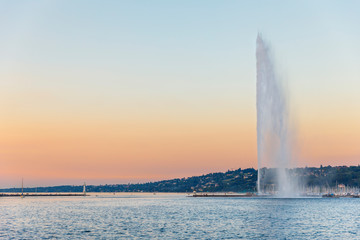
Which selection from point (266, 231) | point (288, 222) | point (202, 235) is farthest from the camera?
point (288, 222)

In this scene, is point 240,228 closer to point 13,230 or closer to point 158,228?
point 158,228

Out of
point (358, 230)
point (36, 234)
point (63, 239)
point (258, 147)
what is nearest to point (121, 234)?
point (63, 239)

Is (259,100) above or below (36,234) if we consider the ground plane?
above

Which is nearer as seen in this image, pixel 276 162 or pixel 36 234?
pixel 36 234

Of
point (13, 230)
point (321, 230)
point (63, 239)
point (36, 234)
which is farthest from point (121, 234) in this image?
point (321, 230)

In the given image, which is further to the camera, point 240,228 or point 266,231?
point 240,228

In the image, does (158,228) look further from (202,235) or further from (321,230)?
(321,230)

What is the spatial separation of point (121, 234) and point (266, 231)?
Result: 21173 millimetres

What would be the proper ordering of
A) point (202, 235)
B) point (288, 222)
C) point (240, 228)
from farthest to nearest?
point (288, 222) → point (240, 228) → point (202, 235)

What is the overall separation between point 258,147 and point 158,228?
71.1 m

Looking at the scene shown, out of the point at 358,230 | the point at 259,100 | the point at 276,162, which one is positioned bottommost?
the point at 358,230

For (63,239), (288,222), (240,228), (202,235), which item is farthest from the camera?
(288,222)

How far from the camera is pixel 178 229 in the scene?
2564 inches

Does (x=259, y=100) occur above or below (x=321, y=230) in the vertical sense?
above
